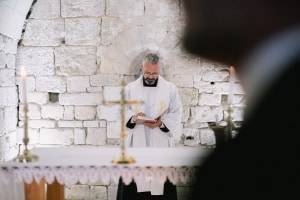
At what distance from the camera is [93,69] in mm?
5238

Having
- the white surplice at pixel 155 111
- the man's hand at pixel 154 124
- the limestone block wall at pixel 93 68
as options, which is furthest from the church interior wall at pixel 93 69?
the man's hand at pixel 154 124

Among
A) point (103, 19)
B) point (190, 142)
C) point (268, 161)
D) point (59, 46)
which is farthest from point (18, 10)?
point (268, 161)

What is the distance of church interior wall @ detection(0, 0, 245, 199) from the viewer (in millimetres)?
5168

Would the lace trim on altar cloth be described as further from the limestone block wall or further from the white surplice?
the limestone block wall

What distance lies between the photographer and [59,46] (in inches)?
208

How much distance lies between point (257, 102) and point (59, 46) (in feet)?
→ 15.4

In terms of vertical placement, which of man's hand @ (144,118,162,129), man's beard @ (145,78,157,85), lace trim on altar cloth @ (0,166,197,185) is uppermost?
man's beard @ (145,78,157,85)

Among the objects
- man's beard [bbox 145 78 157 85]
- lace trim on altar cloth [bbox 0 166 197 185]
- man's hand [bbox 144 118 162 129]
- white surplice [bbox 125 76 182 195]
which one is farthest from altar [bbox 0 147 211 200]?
man's beard [bbox 145 78 157 85]

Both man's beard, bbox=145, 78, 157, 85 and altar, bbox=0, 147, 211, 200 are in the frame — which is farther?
man's beard, bbox=145, 78, 157, 85

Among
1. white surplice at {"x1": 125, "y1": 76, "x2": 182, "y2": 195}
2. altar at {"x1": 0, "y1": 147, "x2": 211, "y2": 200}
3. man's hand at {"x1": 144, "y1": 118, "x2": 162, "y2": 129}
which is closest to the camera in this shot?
altar at {"x1": 0, "y1": 147, "x2": 211, "y2": 200}

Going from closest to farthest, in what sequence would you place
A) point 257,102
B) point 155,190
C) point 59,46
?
point 257,102
point 155,190
point 59,46

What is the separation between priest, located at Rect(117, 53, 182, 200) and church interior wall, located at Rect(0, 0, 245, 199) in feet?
1.98

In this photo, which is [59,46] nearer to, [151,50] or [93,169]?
[151,50]

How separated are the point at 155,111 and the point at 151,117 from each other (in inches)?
3.5
